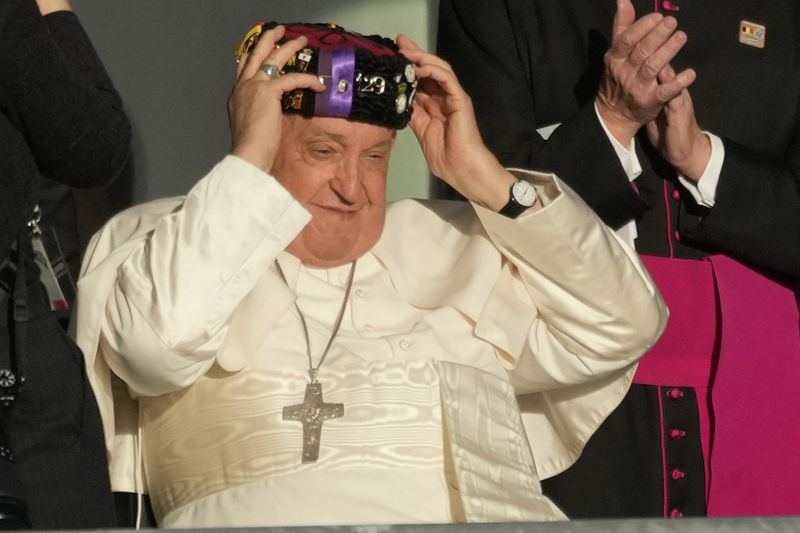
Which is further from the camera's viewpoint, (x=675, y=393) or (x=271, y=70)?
(x=675, y=393)

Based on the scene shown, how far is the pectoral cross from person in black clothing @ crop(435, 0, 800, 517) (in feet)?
2.20

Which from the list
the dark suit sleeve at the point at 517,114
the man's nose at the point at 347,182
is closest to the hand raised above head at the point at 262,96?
the man's nose at the point at 347,182

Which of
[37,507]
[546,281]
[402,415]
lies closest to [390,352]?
[402,415]

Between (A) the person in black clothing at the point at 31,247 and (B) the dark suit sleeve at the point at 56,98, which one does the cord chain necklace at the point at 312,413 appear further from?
(B) the dark suit sleeve at the point at 56,98

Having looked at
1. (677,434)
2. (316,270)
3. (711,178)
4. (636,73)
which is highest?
(636,73)

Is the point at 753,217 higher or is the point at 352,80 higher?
the point at 352,80

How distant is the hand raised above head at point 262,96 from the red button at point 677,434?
1.12 meters

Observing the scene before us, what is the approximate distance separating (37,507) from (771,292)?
1.89m

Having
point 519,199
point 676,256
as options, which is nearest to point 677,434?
point 676,256

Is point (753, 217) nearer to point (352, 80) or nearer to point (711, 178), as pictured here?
point (711, 178)

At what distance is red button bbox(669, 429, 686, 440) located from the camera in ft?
13.4

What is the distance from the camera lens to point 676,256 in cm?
419

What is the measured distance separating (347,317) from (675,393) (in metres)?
0.79

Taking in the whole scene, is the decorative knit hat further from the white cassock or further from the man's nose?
the white cassock
